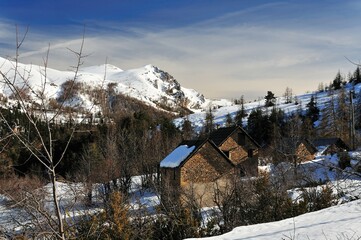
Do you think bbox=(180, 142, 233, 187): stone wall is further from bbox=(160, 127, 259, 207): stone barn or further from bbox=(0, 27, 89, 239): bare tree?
bbox=(0, 27, 89, 239): bare tree

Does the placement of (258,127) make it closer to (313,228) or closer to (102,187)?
(102,187)

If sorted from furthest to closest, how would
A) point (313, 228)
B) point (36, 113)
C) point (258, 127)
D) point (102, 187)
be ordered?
point (258, 127), point (102, 187), point (313, 228), point (36, 113)

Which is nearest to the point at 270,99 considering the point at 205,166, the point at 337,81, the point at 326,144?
the point at 337,81

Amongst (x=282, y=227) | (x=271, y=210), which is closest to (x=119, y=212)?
(x=282, y=227)

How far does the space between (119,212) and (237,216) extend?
556 centimetres

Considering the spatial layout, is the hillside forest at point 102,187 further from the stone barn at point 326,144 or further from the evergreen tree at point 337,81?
the evergreen tree at point 337,81

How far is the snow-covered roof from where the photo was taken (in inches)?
1094

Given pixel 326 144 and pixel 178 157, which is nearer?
pixel 178 157

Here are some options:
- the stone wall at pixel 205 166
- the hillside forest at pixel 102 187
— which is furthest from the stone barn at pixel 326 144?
the stone wall at pixel 205 166

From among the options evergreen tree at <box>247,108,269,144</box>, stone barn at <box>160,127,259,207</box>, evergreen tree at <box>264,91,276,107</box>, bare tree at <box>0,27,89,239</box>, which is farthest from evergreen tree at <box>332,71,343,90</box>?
bare tree at <box>0,27,89,239</box>

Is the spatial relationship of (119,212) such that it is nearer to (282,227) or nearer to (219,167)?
(282,227)

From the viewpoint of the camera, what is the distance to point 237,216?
15453mm

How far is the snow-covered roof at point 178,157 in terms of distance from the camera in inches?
1094

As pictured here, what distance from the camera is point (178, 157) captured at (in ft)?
93.9
